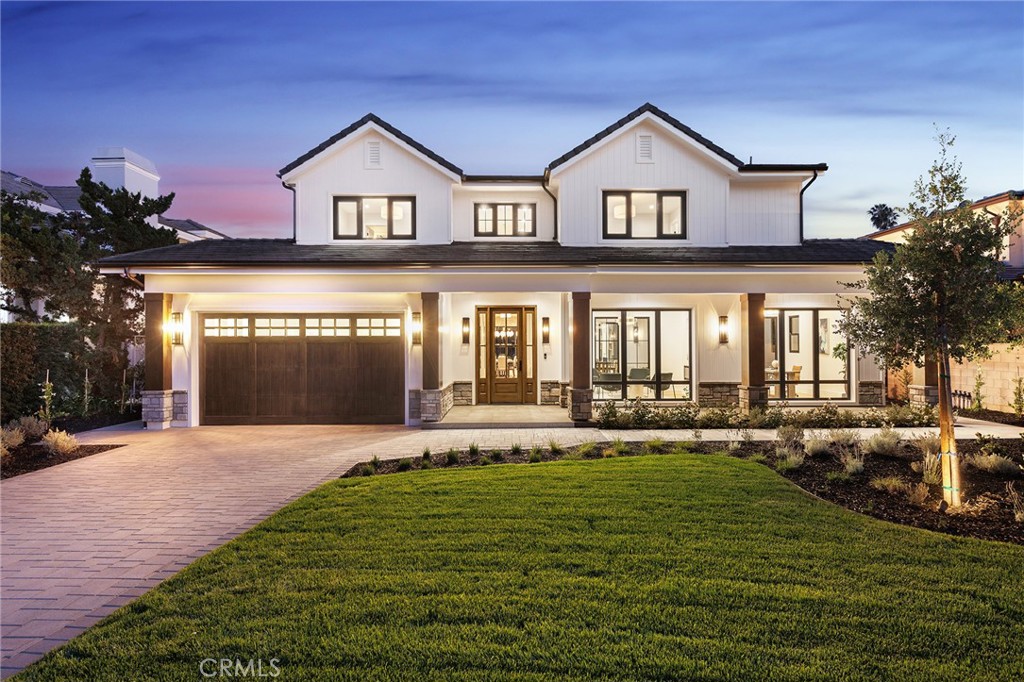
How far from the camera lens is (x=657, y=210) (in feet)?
50.2

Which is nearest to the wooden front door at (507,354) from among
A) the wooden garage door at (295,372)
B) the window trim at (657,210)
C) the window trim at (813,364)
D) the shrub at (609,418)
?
the window trim at (657,210)

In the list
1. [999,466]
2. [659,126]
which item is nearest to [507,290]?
[659,126]

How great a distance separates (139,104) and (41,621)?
21.1 metres

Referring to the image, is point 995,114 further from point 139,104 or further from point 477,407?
point 139,104

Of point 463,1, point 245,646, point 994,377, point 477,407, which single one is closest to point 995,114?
point 994,377

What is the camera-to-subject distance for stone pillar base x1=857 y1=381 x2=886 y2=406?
1531cm

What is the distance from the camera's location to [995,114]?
71.1ft

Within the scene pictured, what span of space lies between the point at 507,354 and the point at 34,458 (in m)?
10.6

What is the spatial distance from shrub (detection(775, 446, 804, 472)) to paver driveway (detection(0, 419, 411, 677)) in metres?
6.47

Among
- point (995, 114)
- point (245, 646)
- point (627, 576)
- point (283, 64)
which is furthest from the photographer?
point (995, 114)

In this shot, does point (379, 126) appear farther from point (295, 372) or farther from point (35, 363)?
point (35, 363)

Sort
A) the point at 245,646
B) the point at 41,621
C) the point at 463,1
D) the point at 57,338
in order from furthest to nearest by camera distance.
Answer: the point at 463,1 < the point at 57,338 < the point at 41,621 < the point at 245,646

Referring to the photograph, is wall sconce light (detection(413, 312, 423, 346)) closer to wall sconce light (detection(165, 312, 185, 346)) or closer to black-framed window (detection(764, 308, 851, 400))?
wall sconce light (detection(165, 312, 185, 346))

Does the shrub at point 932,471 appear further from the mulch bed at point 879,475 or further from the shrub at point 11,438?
the shrub at point 11,438
